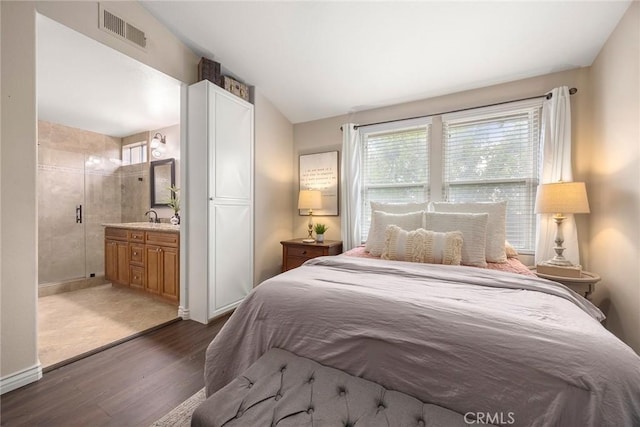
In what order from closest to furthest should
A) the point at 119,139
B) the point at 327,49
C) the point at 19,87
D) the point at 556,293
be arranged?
the point at 556,293 → the point at 19,87 → the point at 327,49 → the point at 119,139

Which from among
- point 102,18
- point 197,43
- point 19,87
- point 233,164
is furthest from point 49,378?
point 197,43

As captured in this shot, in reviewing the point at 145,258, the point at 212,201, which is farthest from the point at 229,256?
the point at 145,258

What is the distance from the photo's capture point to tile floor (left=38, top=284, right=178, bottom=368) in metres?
2.05

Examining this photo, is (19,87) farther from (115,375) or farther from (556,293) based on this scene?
(556,293)

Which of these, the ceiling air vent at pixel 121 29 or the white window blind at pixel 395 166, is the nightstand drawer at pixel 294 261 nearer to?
the white window blind at pixel 395 166

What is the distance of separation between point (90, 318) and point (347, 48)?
12.0ft

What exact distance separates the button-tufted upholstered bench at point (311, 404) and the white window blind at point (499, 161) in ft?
7.71

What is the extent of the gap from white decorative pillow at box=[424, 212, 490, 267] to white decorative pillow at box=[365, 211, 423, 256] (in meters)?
0.13

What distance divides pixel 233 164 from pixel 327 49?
149cm

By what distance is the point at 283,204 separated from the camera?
11.9 ft

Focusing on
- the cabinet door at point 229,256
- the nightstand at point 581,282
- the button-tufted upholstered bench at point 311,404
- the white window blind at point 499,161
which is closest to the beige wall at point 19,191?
the cabinet door at point 229,256

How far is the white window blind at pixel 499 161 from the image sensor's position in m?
2.47

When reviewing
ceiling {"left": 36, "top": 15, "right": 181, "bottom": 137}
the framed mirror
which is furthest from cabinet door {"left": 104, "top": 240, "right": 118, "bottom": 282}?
ceiling {"left": 36, "top": 15, "right": 181, "bottom": 137}

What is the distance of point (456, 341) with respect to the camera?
3.02ft
